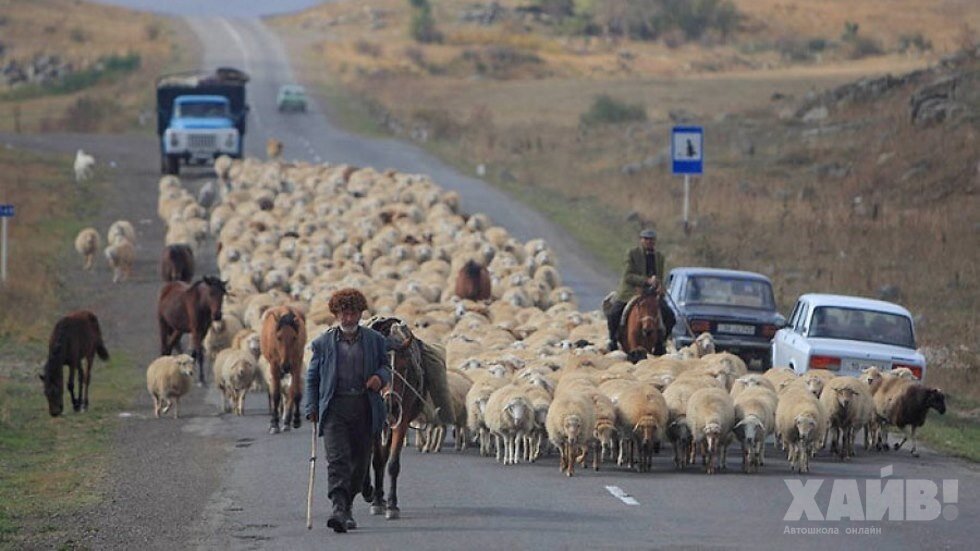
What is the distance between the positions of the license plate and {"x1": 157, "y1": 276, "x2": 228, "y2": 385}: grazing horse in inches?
261

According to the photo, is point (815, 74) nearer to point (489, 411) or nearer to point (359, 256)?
point (359, 256)

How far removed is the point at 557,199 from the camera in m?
48.2

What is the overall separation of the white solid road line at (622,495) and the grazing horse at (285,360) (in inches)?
223

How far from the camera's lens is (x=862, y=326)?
Result: 21609 mm

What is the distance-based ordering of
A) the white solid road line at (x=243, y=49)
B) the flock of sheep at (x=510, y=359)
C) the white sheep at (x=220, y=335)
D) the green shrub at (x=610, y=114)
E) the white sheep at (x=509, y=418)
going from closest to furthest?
the flock of sheep at (x=510, y=359), the white sheep at (x=509, y=418), the white sheep at (x=220, y=335), the green shrub at (x=610, y=114), the white solid road line at (x=243, y=49)

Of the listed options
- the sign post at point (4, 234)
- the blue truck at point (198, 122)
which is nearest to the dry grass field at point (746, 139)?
the blue truck at point (198, 122)

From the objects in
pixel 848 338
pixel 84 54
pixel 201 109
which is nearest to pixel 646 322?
pixel 848 338

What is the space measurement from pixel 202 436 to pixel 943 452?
25.2 ft

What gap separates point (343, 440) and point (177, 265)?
65.8 ft

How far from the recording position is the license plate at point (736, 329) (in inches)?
941

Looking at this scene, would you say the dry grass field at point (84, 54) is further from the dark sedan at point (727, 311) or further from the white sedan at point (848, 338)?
the white sedan at point (848, 338)

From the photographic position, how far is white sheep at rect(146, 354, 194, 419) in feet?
71.1

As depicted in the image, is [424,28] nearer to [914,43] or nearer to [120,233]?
[914,43]

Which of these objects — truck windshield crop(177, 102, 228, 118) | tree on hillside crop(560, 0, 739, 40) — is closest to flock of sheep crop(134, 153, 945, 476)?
truck windshield crop(177, 102, 228, 118)
